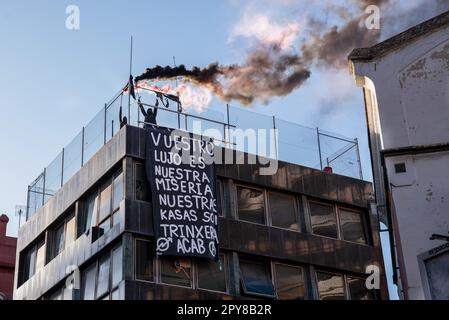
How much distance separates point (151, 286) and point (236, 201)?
562 cm

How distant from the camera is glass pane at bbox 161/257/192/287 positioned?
3197 cm

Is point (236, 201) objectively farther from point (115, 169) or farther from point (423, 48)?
point (423, 48)

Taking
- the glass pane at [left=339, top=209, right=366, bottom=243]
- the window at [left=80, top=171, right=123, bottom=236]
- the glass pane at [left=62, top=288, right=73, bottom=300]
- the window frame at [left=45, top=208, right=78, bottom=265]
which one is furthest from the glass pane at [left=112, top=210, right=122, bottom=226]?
the glass pane at [left=339, top=209, right=366, bottom=243]

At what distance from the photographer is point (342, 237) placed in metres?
37.3

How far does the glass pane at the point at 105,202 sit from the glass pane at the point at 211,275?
379 centimetres

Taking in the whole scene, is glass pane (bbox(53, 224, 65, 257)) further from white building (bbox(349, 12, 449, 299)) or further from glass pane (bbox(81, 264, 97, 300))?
white building (bbox(349, 12, 449, 299))

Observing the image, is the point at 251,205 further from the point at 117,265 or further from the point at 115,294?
the point at 115,294

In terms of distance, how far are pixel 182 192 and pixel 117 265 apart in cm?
370

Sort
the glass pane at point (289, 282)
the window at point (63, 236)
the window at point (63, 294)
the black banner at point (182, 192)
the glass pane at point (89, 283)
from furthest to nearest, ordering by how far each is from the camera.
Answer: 1. the window at point (63, 236)
2. the glass pane at point (289, 282)
3. the window at point (63, 294)
4. the glass pane at point (89, 283)
5. the black banner at point (182, 192)

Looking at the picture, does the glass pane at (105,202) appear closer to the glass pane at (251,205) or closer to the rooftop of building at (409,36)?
the glass pane at (251,205)

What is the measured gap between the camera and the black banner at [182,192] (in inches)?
1282

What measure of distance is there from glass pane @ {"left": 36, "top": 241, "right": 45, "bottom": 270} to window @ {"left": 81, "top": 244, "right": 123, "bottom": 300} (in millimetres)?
4243

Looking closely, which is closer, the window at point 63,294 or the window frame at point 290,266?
the window at point 63,294

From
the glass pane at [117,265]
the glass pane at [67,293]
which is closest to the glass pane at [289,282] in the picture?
the glass pane at [117,265]
